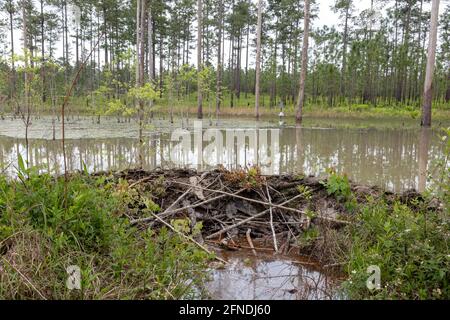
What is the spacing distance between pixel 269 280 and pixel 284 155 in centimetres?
641

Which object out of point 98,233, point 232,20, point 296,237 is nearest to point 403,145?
point 296,237

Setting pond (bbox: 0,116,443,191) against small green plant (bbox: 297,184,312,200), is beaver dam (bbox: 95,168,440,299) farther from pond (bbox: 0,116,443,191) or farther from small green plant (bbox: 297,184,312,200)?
pond (bbox: 0,116,443,191)

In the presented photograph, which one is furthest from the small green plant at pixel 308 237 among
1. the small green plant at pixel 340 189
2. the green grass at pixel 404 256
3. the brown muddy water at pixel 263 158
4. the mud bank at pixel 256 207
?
the small green plant at pixel 340 189

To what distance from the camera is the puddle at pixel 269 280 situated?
2.69 meters

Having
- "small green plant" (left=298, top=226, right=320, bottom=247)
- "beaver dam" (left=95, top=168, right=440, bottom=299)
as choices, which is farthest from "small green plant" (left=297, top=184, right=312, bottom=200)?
"small green plant" (left=298, top=226, right=320, bottom=247)

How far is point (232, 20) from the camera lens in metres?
34.0

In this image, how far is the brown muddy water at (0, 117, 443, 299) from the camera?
291 cm

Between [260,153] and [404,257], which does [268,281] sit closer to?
[404,257]

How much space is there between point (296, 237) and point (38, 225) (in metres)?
2.47

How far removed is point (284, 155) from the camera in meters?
9.13

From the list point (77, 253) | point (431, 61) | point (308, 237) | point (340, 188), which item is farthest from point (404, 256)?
point (431, 61)

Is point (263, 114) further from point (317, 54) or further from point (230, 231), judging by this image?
point (230, 231)

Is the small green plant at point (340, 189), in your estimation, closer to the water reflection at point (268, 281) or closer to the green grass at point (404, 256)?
the green grass at point (404, 256)
